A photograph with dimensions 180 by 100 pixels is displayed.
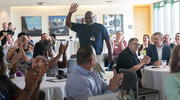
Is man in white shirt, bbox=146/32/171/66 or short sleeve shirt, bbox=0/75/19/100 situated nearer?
short sleeve shirt, bbox=0/75/19/100

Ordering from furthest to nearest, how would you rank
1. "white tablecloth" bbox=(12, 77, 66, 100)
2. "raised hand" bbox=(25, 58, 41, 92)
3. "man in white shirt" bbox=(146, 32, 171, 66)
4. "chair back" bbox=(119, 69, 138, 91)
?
"man in white shirt" bbox=(146, 32, 171, 66)
"chair back" bbox=(119, 69, 138, 91)
"white tablecloth" bbox=(12, 77, 66, 100)
"raised hand" bbox=(25, 58, 41, 92)

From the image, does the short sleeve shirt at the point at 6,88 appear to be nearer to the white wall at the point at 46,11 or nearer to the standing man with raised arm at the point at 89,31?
the standing man with raised arm at the point at 89,31

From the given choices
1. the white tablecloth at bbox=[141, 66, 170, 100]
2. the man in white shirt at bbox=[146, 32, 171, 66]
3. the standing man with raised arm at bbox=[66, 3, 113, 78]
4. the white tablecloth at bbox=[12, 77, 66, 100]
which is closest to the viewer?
the white tablecloth at bbox=[12, 77, 66, 100]

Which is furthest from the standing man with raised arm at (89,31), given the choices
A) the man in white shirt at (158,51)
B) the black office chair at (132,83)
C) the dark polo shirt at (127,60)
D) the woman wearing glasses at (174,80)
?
the woman wearing glasses at (174,80)

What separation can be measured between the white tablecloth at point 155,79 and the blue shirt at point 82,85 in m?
2.38

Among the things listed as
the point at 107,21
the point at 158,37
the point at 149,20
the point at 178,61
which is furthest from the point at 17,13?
the point at 178,61

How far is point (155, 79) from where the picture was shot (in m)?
4.66

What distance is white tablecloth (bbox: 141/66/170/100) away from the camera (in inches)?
178

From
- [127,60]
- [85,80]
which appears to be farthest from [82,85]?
[127,60]

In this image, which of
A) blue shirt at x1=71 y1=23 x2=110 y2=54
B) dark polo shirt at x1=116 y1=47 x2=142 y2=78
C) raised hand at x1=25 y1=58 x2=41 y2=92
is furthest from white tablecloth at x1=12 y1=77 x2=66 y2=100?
dark polo shirt at x1=116 y1=47 x2=142 y2=78

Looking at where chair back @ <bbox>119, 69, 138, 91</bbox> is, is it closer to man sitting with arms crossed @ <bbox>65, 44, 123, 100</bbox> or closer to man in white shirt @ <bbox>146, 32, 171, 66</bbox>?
man in white shirt @ <bbox>146, 32, 171, 66</bbox>

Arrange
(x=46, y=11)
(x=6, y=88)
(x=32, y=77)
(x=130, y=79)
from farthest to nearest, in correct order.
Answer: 1. (x=46, y=11)
2. (x=130, y=79)
3. (x=6, y=88)
4. (x=32, y=77)

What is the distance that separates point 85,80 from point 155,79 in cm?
272

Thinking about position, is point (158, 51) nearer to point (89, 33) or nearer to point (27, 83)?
point (89, 33)
